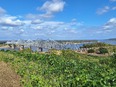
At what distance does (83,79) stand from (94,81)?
0.79 meters

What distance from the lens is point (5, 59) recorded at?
22500mm

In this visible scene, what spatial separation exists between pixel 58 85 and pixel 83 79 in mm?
1599

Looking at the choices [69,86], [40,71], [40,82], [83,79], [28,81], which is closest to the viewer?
[83,79]

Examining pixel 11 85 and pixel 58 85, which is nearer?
pixel 58 85

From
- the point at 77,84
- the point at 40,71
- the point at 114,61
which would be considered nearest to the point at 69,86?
the point at 77,84

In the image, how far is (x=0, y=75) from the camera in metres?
14.4

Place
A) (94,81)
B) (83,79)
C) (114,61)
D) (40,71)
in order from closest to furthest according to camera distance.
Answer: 1. (94,81)
2. (83,79)
3. (40,71)
4. (114,61)

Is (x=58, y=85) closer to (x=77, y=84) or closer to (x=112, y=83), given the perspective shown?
(x=77, y=84)

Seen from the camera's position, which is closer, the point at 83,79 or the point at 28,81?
the point at 83,79

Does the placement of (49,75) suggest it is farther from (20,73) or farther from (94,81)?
(94,81)

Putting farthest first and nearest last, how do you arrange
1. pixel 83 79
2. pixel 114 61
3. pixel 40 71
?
1. pixel 114 61
2. pixel 40 71
3. pixel 83 79

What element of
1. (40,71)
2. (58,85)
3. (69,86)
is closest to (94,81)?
(69,86)

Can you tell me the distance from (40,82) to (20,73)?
403 centimetres

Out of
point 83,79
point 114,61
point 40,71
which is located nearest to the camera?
point 83,79
